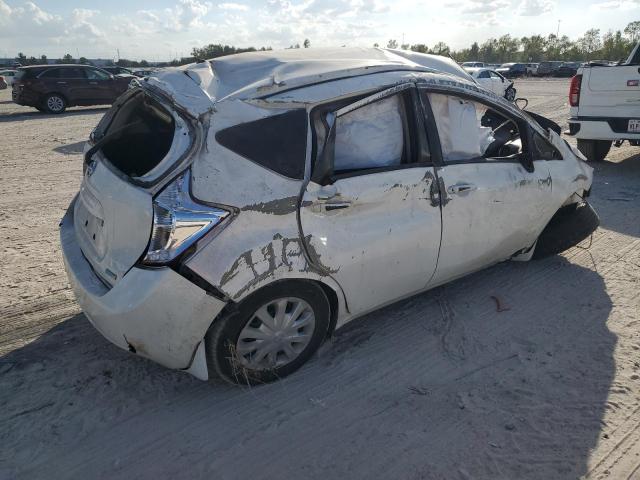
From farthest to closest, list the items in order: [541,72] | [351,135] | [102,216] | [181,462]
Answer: [541,72]
[351,135]
[102,216]
[181,462]

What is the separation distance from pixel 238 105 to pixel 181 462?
70.4 inches

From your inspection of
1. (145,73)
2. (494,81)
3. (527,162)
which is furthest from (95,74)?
(527,162)

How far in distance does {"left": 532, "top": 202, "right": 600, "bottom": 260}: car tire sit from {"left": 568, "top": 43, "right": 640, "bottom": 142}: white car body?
147 inches

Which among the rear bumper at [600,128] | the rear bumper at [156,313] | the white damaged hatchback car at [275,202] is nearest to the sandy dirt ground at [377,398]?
the white damaged hatchback car at [275,202]

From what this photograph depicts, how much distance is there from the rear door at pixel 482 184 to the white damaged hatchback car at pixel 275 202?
0.05ft

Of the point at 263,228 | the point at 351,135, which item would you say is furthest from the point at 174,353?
the point at 351,135

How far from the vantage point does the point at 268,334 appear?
2.79 metres

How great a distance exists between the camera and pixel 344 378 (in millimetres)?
3014

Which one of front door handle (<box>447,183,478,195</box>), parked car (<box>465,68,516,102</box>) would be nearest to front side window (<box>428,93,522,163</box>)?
front door handle (<box>447,183,478,195</box>)

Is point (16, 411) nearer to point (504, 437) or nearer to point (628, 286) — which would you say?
point (504, 437)

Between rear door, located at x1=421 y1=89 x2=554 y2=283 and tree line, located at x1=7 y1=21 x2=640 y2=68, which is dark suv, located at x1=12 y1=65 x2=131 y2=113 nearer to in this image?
rear door, located at x1=421 y1=89 x2=554 y2=283

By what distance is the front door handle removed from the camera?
3.26 meters

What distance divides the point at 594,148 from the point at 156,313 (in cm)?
820

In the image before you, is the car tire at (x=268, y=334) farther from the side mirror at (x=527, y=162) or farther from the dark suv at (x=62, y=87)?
the dark suv at (x=62, y=87)
